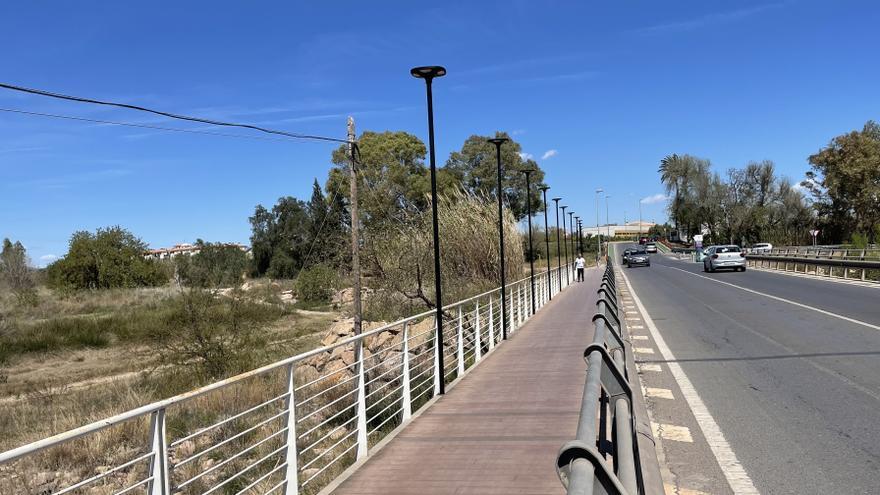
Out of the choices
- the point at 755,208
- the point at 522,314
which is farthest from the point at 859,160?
the point at 522,314

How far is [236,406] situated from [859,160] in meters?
59.3

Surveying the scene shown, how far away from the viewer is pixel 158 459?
11.6ft

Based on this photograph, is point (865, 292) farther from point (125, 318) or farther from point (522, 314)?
point (125, 318)

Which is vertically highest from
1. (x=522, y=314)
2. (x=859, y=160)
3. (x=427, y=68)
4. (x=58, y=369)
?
(x=859, y=160)

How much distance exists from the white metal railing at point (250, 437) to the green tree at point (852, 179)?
170ft

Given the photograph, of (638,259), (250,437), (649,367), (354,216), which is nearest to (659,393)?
(649,367)

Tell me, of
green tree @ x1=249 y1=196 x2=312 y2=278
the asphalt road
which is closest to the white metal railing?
the asphalt road

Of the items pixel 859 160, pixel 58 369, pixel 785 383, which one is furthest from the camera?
pixel 859 160

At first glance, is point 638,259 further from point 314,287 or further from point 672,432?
point 672,432

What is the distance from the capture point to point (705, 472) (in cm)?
537

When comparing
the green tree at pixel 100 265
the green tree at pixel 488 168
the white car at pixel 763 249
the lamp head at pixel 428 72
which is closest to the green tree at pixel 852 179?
the white car at pixel 763 249

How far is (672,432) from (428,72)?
616 cm

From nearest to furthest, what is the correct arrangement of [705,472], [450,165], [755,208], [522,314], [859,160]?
[705,472] → [522,314] → [859,160] → [450,165] → [755,208]

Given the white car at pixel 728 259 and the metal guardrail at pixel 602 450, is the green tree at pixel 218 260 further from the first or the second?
the white car at pixel 728 259
